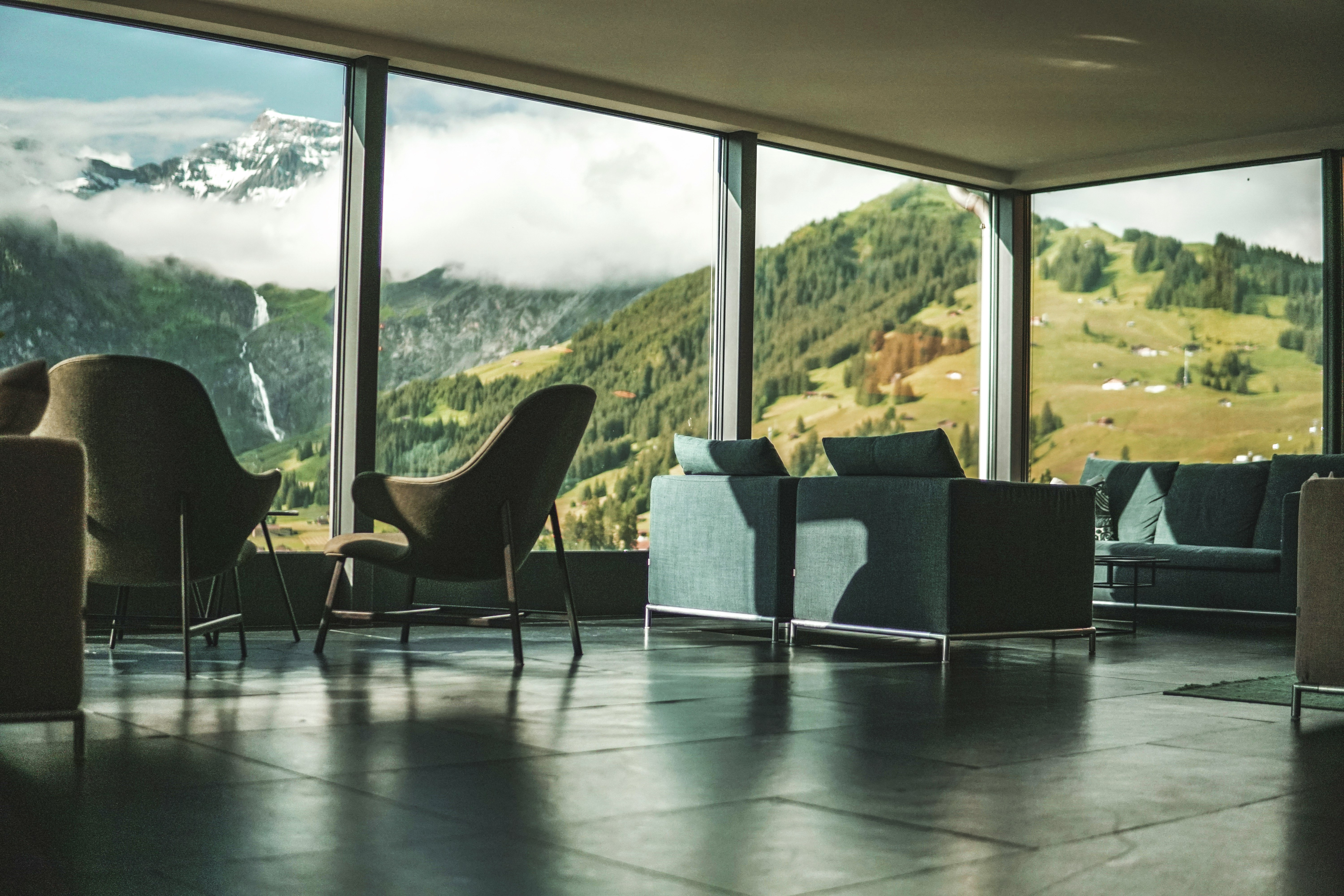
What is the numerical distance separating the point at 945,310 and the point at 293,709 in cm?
685

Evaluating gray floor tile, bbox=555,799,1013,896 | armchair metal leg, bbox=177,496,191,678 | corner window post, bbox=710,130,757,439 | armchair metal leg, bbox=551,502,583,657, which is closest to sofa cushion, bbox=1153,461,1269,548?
corner window post, bbox=710,130,757,439

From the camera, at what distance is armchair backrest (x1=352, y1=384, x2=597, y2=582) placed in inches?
183

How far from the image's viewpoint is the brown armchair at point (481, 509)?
465cm

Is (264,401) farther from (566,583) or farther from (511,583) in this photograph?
(511,583)

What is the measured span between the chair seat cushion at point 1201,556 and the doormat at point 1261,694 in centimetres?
265

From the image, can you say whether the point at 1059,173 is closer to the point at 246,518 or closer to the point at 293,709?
the point at 246,518

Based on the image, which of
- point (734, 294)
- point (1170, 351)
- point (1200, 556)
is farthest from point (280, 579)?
point (1170, 351)

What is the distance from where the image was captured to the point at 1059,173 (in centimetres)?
927

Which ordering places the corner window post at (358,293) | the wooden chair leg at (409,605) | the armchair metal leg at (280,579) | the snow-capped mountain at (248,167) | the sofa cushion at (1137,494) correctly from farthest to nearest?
the sofa cushion at (1137,494)
the corner window post at (358,293)
the snow-capped mountain at (248,167)
the wooden chair leg at (409,605)
the armchair metal leg at (280,579)

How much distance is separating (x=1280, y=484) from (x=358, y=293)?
4976 mm

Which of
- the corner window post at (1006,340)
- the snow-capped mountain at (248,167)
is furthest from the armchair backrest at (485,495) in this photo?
the corner window post at (1006,340)

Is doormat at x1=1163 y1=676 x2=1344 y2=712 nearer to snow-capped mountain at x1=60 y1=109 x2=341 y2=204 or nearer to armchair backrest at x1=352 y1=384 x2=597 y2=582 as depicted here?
armchair backrest at x1=352 y1=384 x2=597 y2=582

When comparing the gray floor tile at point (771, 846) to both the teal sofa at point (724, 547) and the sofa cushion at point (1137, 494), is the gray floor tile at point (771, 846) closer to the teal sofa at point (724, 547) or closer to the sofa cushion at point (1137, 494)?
the teal sofa at point (724, 547)

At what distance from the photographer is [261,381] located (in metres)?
6.52
